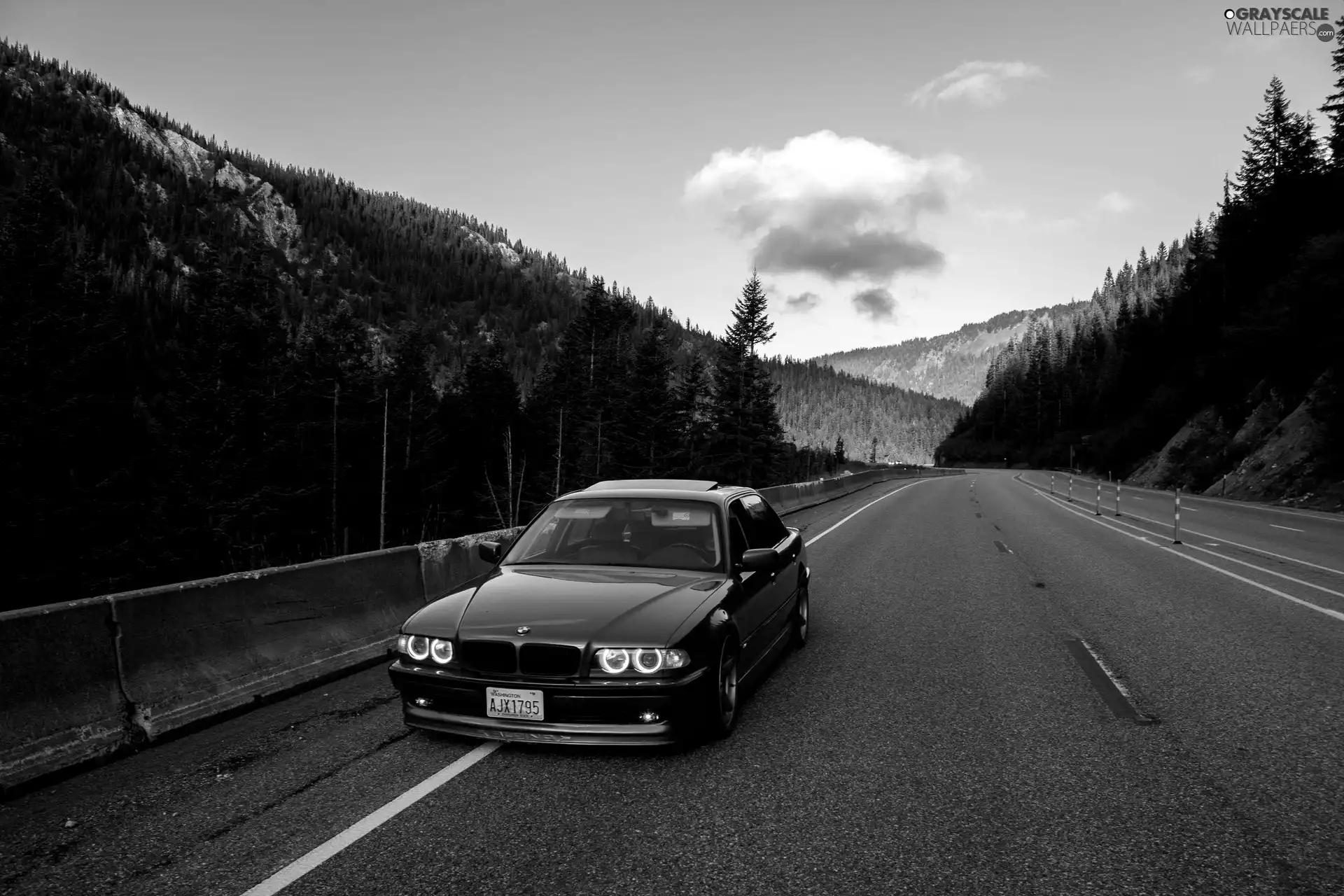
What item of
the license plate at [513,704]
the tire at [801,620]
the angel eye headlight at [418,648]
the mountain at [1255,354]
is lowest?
the tire at [801,620]

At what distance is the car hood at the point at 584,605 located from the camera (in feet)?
13.4

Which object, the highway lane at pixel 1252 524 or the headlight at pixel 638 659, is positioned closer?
the headlight at pixel 638 659

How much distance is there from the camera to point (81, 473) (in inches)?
1207

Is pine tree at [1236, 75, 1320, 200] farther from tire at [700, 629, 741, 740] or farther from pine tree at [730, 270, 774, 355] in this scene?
tire at [700, 629, 741, 740]

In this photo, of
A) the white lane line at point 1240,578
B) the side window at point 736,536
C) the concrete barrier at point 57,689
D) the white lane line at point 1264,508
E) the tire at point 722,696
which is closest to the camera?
the concrete barrier at point 57,689

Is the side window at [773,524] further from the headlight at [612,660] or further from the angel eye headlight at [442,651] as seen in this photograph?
the angel eye headlight at [442,651]

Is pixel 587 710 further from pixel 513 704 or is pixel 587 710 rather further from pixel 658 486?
pixel 658 486

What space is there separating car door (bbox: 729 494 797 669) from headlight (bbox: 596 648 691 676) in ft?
3.45

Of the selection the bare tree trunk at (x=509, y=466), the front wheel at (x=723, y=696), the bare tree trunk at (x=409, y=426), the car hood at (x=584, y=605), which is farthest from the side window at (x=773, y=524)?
the bare tree trunk at (x=409, y=426)

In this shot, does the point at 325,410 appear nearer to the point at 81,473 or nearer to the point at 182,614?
the point at 81,473

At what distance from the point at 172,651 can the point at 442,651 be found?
6.35 ft

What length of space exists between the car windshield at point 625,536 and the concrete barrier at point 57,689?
7.59 feet

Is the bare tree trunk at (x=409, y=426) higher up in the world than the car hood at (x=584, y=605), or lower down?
higher up

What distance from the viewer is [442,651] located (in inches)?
166
